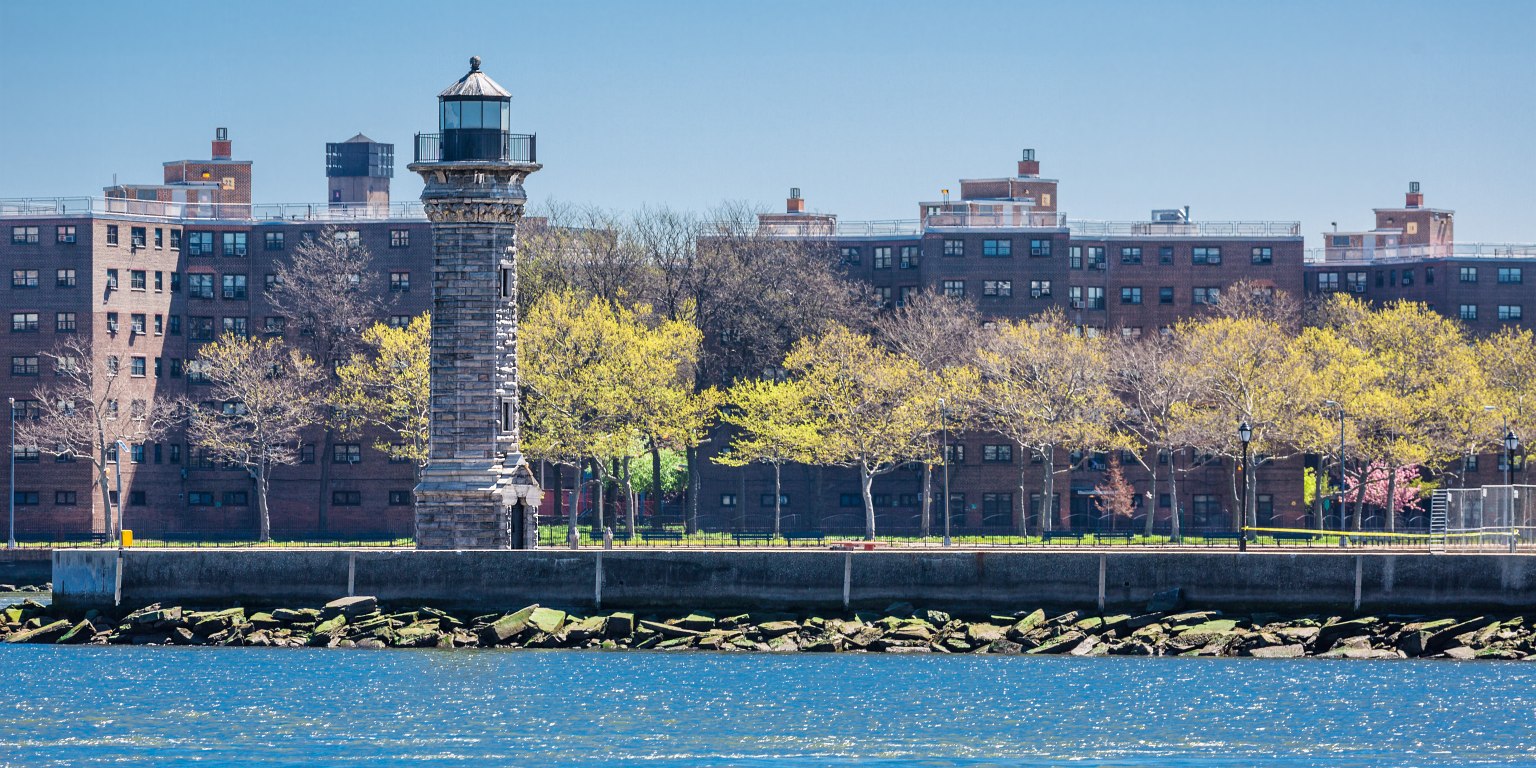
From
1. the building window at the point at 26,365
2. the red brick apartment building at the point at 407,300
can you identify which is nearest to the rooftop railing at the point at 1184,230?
the red brick apartment building at the point at 407,300

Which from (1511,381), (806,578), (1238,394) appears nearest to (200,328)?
(1238,394)

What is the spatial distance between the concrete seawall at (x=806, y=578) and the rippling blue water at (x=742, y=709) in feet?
10.2

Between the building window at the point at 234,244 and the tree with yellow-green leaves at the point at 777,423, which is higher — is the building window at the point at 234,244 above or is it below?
above

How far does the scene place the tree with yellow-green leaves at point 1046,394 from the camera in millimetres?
107062

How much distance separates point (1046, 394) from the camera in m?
108

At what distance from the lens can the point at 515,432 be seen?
71812 millimetres

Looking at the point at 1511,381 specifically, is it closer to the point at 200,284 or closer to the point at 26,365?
the point at 200,284

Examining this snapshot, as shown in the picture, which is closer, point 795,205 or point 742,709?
point 742,709

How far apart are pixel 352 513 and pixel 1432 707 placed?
7757 cm

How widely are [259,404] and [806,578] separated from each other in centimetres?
5224

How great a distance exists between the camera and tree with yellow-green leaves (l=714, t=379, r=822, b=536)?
106125 millimetres

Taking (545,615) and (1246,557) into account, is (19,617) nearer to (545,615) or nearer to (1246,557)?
(545,615)

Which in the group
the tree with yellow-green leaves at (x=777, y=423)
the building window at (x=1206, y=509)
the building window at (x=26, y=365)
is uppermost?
the building window at (x=26, y=365)

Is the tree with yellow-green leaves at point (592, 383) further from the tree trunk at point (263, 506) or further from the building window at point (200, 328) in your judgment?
the building window at point (200, 328)
